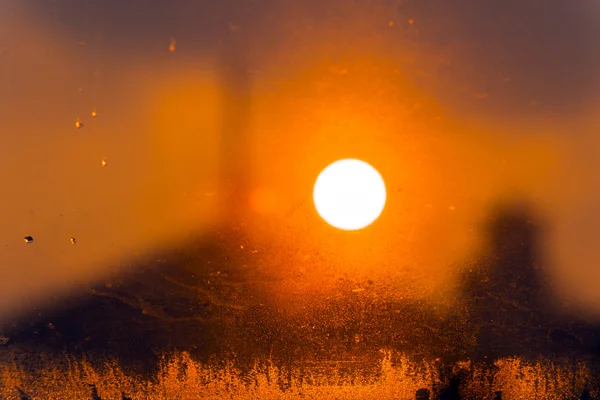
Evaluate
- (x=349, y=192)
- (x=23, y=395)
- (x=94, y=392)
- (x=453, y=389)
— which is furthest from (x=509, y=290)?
(x=23, y=395)

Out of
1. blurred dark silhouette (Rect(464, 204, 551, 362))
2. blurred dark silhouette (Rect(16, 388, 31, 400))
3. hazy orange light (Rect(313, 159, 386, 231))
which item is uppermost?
hazy orange light (Rect(313, 159, 386, 231))

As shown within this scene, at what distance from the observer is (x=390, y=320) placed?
87 cm

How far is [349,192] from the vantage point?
0.84 metres

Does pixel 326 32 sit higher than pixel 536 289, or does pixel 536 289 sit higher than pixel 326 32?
pixel 326 32

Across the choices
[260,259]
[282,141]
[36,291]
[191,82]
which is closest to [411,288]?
[260,259]

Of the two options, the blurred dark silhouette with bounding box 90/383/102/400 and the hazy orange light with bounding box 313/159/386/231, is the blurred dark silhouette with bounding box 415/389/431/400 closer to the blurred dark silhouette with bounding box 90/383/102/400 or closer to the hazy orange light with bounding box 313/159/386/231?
the hazy orange light with bounding box 313/159/386/231

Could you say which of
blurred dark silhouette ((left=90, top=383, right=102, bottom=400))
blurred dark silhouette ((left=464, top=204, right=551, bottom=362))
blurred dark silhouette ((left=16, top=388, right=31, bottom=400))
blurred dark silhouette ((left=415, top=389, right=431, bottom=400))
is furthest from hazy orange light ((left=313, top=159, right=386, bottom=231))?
blurred dark silhouette ((left=16, top=388, right=31, bottom=400))

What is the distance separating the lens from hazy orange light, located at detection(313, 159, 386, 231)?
83 centimetres

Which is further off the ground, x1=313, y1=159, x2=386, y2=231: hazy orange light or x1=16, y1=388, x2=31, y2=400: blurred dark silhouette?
x1=313, y1=159, x2=386, y2=231: hazy orange light

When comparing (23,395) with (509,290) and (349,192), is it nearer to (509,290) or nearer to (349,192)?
(349,192)

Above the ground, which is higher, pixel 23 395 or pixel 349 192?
pixel 349 192

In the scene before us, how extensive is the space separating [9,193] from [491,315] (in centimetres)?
131

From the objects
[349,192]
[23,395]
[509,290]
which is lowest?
[23,395]

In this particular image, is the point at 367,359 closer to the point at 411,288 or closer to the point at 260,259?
the point at 411,288
